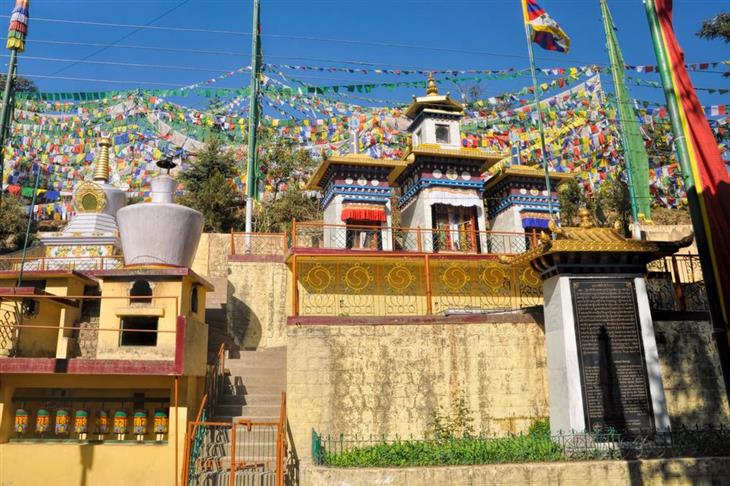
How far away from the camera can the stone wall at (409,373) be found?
35.0 feet

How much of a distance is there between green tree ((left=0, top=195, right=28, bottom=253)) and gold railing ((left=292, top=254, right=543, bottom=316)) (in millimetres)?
28326

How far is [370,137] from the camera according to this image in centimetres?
4519

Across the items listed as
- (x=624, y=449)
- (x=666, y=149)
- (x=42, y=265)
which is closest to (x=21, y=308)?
(x=42, y=265)

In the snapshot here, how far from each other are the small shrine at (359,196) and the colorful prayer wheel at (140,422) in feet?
32.5

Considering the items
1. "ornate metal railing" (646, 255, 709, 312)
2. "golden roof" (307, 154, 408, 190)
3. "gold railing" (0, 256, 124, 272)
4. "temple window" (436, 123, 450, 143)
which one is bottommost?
"ornate metal railing" (646, 255, 709, 312)

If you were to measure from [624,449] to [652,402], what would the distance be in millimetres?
1190

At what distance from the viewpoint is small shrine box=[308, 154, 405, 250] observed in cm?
2003

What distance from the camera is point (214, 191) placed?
33469 mm

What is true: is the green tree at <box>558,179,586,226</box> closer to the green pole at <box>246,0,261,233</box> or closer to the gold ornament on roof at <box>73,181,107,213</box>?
the green pole at <box>246,0,261,233</box>

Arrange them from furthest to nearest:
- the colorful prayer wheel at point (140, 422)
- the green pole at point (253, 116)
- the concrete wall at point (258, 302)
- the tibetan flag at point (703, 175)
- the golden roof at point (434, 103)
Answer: the green pole at point (253, 116) < the golden roof at point (434, 103) < the concrete wall at point (258, 302) < the colorful prayer wheel at point (140, 422) < the tibetan flag at point (703, 175)

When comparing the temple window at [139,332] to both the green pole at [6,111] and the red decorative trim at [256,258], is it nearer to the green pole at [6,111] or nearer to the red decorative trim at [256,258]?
the green pole at [6,111]

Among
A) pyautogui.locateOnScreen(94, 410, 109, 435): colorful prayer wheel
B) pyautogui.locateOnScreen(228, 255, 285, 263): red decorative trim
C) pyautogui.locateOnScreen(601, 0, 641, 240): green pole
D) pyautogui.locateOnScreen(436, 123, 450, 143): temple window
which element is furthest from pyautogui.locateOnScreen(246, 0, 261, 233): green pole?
pyautogui.locateOnScreen(601, 0, 641, 240): green pole

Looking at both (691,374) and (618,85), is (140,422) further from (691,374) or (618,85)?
(618,85)

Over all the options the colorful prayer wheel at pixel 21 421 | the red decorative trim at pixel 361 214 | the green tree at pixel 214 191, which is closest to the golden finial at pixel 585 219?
the red decorative trim at pixel 361 214
